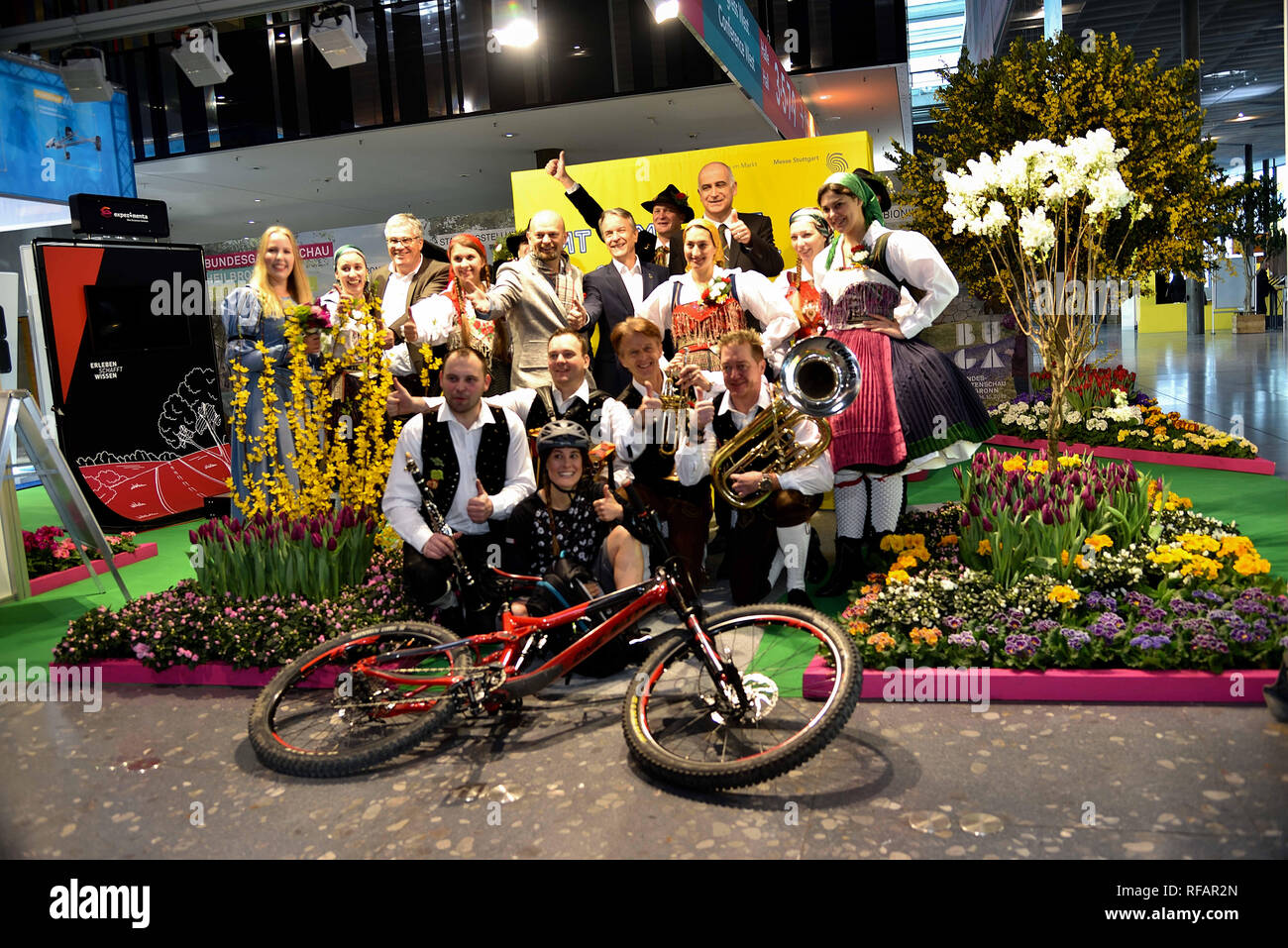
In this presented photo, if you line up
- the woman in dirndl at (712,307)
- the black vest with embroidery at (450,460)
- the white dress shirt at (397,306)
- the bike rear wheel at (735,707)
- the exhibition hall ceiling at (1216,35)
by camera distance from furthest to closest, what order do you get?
the exhibition hall ceiling at (1216,35) < the white dress shirt at (397,306) < the woman in dirndl at (712,307) < the black vest with embroidery at (450,460) < the bike rear wheel at (735,707)

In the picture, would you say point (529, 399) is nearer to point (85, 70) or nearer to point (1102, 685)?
point (1102, 685)

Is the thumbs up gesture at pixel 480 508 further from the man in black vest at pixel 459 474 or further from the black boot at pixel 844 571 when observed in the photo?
the black boot at pixel 844 571

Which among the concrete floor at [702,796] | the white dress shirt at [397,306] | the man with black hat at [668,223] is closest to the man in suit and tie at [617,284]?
the man with black hat at [668,223]

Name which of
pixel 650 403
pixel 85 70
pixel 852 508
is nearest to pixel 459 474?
pixel 650 403

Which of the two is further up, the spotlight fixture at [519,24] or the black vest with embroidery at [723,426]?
the spotlight fixture at [519,24]

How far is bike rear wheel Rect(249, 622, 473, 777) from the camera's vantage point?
11.5ft

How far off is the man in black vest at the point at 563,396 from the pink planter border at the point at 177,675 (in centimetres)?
143

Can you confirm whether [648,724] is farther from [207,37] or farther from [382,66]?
[382,66]

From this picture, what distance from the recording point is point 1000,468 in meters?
5.34

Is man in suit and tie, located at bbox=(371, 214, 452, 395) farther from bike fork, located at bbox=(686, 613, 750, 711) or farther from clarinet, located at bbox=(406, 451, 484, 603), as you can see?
bike fork, located at bbox=(686, 613, 750, 711)

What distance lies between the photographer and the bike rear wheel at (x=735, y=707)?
3105 millimetres

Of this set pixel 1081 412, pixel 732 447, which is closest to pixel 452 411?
pixel 732 447

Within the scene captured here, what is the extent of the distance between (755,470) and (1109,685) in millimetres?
1747

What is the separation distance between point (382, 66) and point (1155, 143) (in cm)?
888
